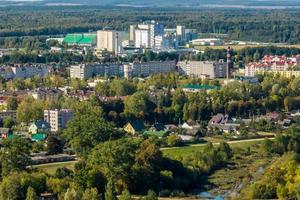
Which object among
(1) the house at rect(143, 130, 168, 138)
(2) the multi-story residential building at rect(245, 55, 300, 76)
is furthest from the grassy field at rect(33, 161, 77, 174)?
(2) the multi-story residential building at rect(245, 55, 300, 76)

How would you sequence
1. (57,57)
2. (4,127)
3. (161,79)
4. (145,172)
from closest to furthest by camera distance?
(145,172) < (4,127) < (161,79) < (57,57)

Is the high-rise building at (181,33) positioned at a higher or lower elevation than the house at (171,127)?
lower

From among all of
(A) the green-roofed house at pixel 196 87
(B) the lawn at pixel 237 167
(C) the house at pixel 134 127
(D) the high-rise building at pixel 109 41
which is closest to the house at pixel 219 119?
(C) the house at pixel 134 127

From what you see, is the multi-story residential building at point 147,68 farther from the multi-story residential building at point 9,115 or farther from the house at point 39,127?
the house at point 39,127

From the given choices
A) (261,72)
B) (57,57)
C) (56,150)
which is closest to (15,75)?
(57,57)

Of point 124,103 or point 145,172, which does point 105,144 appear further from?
point 124,103
